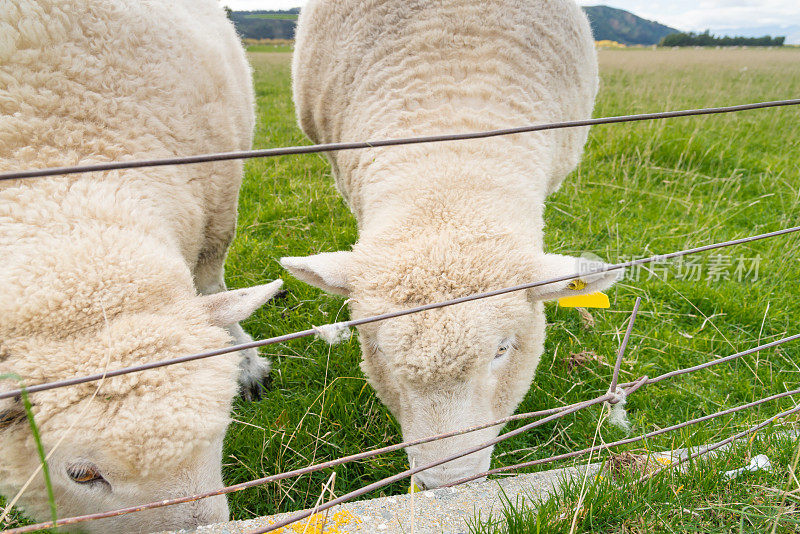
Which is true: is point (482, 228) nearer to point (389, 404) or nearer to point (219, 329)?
point (389, 404)

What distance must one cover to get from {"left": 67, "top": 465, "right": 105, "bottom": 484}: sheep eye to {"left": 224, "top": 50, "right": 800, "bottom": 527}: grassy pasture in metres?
0.65

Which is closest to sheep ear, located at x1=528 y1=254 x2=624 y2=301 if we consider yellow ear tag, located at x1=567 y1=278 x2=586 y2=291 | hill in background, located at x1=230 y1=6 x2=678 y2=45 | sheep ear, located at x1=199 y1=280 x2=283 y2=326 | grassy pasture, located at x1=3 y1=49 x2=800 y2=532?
yellow ear tag, located at x1=567 y1=278 x2=586 y2=291

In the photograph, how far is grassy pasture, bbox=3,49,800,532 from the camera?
166 centimetres

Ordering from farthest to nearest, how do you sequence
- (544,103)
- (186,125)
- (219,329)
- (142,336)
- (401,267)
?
(544,103)
(186,125)
(401,267)
(219,329)
(142,336)

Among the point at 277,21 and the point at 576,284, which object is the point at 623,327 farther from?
the point at 277,21

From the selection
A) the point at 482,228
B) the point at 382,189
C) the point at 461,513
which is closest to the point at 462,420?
the point at 461,513

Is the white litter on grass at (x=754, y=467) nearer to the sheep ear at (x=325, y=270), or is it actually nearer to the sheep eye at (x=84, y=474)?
the sheep ear at (x=325, y=270)

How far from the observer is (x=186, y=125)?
2.28m

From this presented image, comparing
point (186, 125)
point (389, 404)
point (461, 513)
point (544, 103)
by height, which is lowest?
point (389, 404)

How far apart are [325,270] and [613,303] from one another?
240cm

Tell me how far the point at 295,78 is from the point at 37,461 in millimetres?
2916

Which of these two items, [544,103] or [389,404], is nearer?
[389,404]

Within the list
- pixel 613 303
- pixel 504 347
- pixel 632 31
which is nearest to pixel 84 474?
pixel 504 347

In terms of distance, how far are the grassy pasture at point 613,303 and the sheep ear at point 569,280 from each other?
712 millimetres
